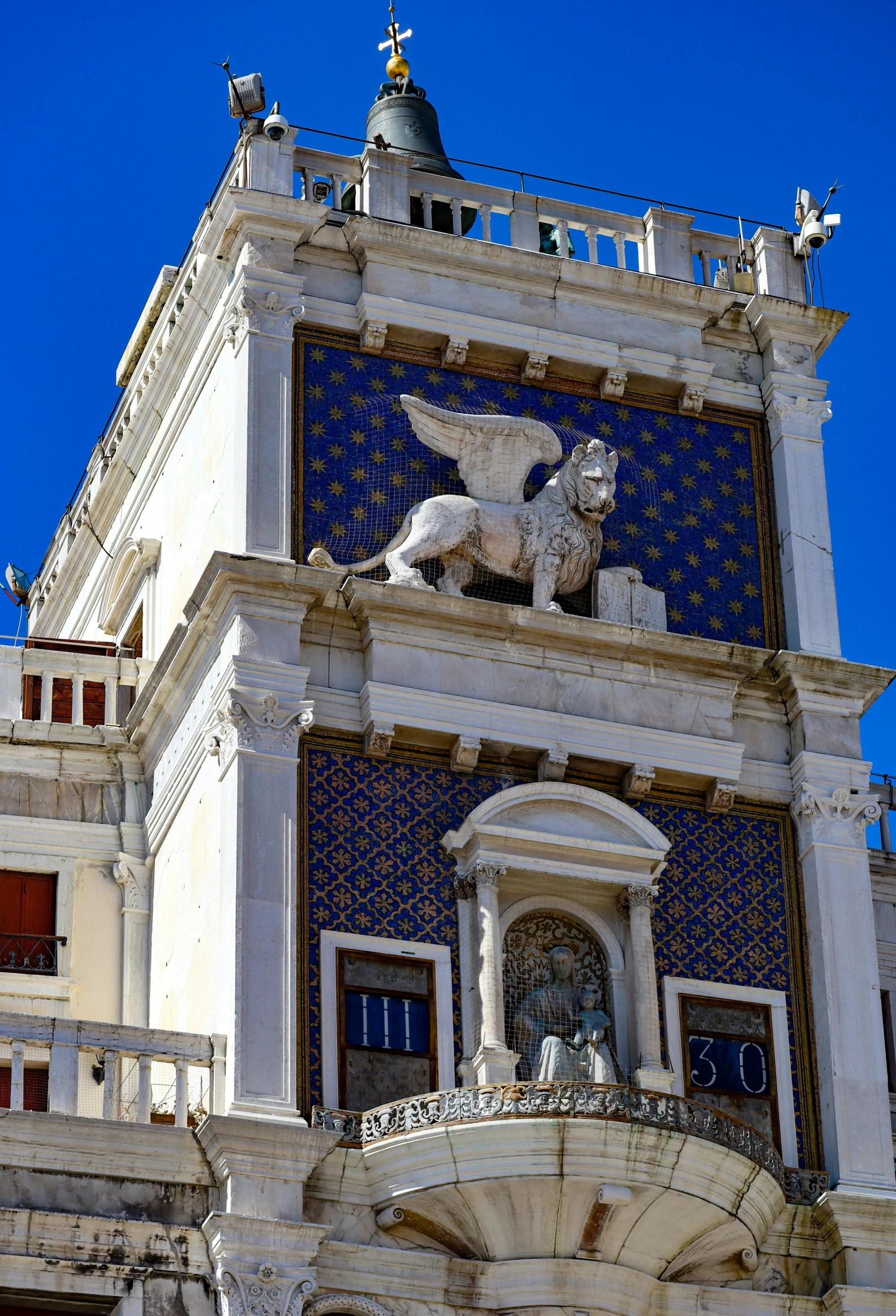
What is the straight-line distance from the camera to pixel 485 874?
20312mm

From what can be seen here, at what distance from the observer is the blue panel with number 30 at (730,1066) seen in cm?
2058

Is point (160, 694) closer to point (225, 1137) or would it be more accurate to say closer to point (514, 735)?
point (514, 735)

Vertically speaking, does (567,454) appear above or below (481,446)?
above

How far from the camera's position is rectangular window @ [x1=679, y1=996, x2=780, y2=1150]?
2053cm

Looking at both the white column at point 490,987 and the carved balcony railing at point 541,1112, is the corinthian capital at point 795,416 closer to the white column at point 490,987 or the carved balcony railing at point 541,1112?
the white column at point 490,987

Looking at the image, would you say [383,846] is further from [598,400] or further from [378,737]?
[598,400]

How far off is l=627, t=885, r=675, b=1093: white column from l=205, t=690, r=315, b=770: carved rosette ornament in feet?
9.06

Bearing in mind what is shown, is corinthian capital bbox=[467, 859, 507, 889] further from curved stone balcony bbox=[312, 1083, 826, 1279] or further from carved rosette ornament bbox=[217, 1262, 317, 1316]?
carved rosette ornament bbox=[217, 1262, 317, 1316]

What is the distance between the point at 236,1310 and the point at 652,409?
8885 millimetres

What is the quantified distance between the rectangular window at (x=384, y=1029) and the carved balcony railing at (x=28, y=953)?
3066 millimetres

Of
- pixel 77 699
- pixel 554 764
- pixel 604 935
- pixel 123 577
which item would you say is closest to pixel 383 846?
pixel 554 764

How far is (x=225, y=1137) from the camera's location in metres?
18.5

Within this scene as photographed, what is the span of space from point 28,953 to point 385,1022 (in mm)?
3499

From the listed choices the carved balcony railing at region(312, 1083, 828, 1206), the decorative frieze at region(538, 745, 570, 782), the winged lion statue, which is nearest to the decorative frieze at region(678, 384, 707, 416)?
the winged lion statue
